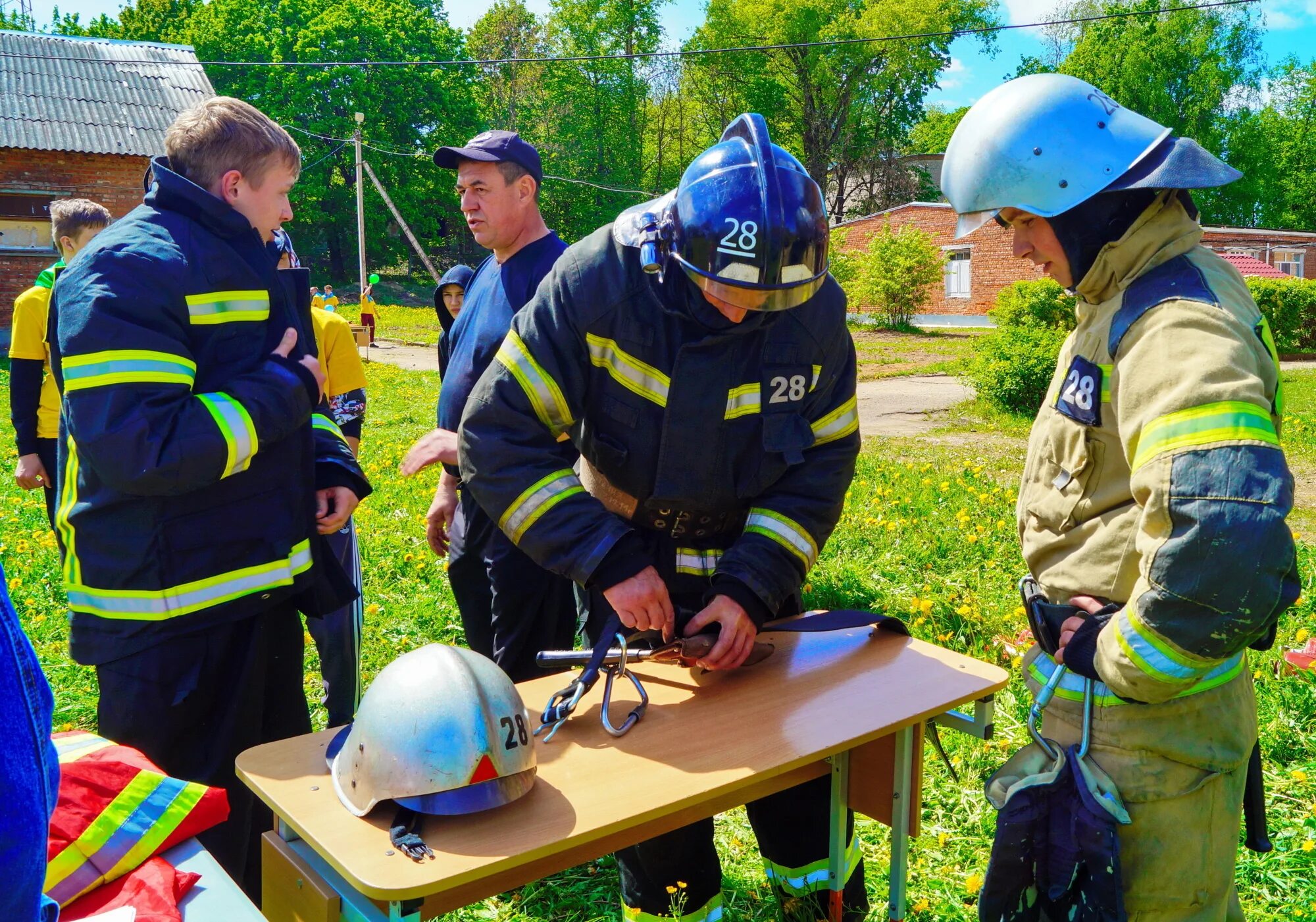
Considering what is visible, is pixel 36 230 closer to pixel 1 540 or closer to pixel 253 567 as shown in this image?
pixel 1 540

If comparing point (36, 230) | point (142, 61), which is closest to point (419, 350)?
point (36, 230)

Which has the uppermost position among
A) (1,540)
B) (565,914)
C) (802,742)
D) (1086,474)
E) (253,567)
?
(1086,474)

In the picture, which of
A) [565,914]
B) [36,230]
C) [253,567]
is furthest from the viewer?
[36,230]

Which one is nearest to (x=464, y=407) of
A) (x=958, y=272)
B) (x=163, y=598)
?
(x=163, y=598)

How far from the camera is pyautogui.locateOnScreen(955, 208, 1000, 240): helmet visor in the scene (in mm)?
2258

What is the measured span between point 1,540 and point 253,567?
498 centimetres

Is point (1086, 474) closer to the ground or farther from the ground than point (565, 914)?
farther from the ground

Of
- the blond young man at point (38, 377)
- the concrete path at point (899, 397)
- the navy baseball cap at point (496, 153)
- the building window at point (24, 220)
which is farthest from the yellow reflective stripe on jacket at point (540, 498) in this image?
the building window at point (24, 220)

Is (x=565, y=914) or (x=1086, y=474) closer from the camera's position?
(x=1086, y=474)

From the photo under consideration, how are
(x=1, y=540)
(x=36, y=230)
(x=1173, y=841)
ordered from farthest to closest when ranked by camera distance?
1. (x=36, y=230)
2. (x=1, y=540)
3. (x=1173, y=841)

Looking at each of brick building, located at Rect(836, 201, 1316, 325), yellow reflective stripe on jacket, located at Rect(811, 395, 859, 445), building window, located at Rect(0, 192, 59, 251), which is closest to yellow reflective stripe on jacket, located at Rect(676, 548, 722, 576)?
yellow reflective stripe on jacket, located at Rect(811, 395, 859, 445)

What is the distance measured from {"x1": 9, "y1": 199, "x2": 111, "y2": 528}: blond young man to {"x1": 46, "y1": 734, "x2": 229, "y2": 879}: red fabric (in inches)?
121

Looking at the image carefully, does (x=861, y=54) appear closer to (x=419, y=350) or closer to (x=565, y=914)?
(x=419, y=350)

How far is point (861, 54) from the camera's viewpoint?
50.7 m
